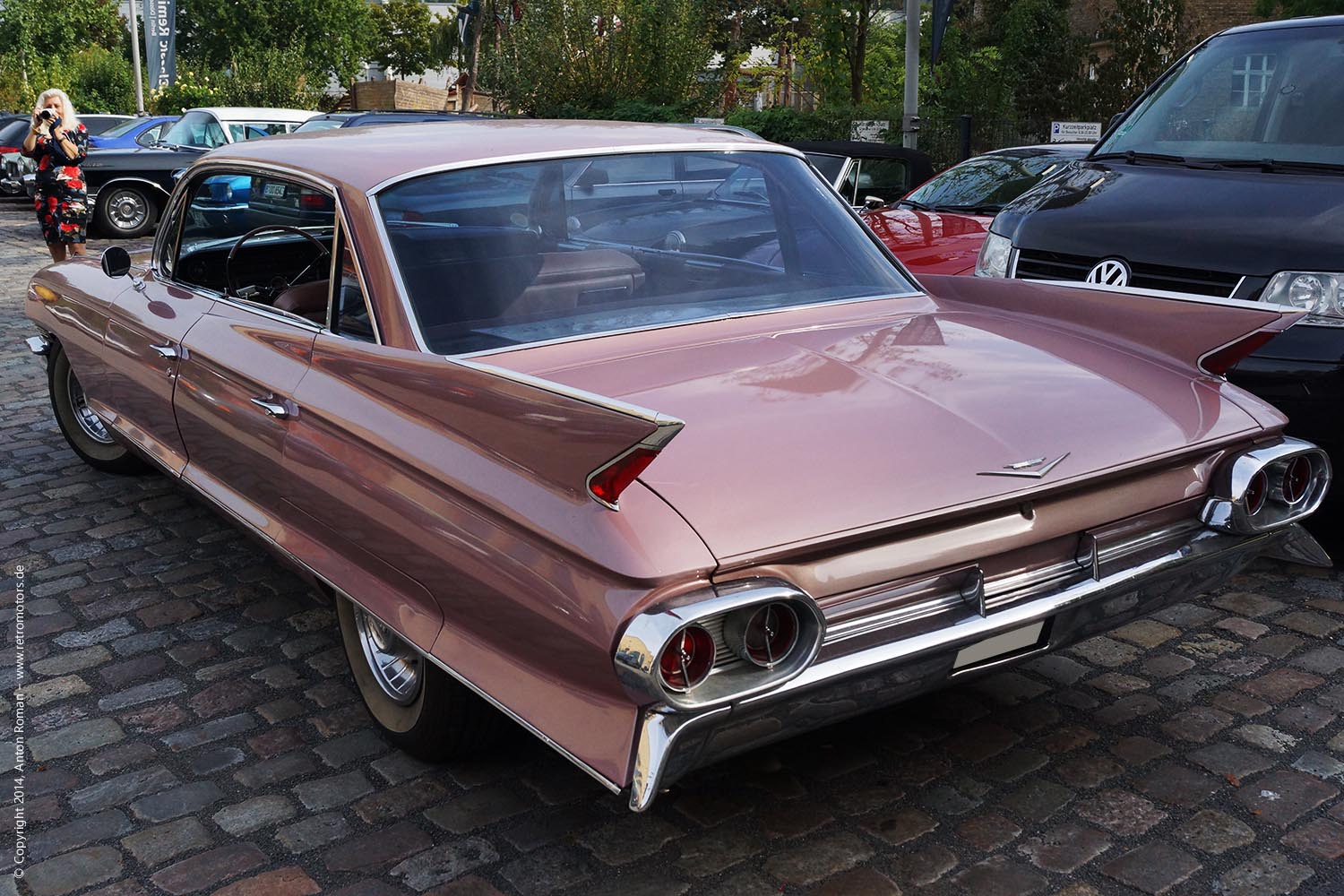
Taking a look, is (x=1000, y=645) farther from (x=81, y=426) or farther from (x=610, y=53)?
(x=610, y=53)

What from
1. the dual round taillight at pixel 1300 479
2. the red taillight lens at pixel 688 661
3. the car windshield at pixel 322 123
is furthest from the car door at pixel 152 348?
the car windshield at pixel 322 123

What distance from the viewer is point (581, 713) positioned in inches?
96.1

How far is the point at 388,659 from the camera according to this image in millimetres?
3445

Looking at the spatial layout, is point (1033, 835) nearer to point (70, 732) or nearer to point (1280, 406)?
point (1280, 406)

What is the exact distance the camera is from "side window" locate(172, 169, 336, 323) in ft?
13.5

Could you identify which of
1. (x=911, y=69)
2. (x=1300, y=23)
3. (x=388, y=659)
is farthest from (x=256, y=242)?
(x=911, y=69)

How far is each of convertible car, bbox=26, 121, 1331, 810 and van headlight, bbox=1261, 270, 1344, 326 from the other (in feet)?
4.00

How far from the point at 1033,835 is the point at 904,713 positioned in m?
0.65

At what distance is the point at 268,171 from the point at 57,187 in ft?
30.6

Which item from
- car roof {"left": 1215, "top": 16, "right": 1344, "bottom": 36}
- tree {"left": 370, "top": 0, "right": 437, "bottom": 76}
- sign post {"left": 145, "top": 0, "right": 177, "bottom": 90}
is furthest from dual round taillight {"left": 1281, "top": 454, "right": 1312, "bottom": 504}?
tree {"left": 370, "top": 0, "right": 437, "bottom": 76}

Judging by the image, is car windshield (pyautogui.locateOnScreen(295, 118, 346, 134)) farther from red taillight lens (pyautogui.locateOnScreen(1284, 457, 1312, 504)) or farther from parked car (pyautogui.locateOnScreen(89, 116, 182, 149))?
red taillight lens (pyautogui.locateOnScreen(1284, 457, 1312, 504))

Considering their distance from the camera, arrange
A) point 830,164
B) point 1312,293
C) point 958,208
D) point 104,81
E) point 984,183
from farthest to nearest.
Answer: point 104,81 < point 830,164 < point 984,183 < point 958,208 < point 1312,293

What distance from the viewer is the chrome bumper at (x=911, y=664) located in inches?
91.3

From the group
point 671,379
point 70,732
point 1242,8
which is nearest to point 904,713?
point 671,379
